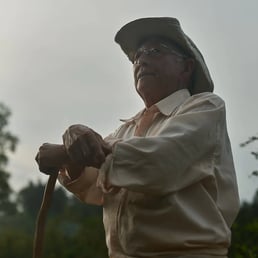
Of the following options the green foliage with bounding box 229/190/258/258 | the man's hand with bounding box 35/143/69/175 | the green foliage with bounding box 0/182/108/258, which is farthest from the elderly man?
the green foliage with bounding box 0/182/108/258

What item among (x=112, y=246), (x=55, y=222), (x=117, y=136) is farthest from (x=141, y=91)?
(x=55, y=222)

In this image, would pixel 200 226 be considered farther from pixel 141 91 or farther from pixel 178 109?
pixel 141 91

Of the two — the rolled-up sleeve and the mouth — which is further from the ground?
the mouth

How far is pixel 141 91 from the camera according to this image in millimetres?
2865

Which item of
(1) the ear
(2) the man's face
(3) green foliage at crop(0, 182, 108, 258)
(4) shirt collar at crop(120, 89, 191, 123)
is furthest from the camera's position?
(3) green foliage at crop(0, 182, 108, 258)

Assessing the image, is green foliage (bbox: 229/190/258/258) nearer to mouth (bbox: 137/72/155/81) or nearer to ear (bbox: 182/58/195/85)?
ear (bbox: 182/58/195/85)

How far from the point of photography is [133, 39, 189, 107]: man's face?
2822 mm

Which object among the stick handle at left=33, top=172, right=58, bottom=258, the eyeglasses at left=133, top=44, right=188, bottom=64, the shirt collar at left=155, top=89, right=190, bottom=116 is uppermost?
the eyeglasses at left=133, top=44, right=188, bottom=64

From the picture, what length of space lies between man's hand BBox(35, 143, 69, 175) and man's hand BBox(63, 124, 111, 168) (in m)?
0.09

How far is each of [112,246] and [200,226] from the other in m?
0.40

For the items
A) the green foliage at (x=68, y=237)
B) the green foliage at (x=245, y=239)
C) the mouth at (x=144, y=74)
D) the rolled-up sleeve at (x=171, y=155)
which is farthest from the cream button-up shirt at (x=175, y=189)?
the green foliage at (x=68, y=237)

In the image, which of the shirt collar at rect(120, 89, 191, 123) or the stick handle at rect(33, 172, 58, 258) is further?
the shirt collar at rect(120, 89, 191, 123)

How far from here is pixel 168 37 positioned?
2895 millimetres

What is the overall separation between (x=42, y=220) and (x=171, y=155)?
614mm
